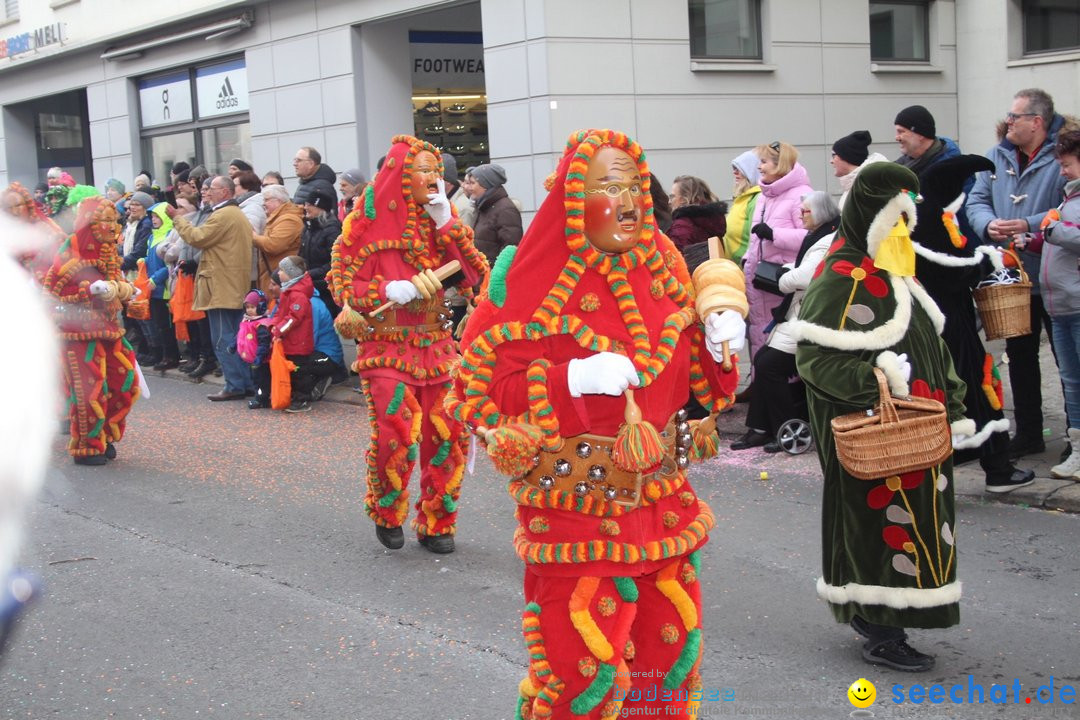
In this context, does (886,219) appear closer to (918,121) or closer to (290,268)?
(918,121)

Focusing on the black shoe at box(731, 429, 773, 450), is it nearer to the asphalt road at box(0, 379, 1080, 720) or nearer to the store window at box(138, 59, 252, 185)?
the asphalt road at box(0, 379, 1080, 720)

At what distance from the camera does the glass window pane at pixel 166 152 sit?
62.5 ft

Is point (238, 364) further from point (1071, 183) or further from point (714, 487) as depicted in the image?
point (1071, 183)

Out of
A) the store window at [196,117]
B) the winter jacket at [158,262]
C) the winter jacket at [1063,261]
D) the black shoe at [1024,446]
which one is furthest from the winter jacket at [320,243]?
the winter jacket at [1063,261]

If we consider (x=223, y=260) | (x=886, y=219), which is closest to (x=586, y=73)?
(x=223, y=260)

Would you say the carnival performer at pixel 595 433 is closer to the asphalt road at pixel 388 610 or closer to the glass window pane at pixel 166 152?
the asphalt road at pixel 388 610

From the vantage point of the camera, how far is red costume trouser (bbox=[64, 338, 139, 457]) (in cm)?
913

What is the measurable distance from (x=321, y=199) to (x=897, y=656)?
8395mm

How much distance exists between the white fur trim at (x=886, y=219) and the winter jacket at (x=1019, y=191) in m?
3.13

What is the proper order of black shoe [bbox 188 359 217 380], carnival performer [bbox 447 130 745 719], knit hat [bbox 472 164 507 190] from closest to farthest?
1. carnival performer [bbox 447 130 745 719]
2. knit hat [bbox 472 164 507 190]
3. black shoe [bbox 188 359 217 380]

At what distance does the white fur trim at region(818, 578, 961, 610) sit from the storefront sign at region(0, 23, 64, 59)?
64.8 feet

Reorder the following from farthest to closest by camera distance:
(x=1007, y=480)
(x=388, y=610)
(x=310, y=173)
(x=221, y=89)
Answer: (x=221, y=89), (x=310, y=173), (x=1007, y=480), (x=388, y=610)

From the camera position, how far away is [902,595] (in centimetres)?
460

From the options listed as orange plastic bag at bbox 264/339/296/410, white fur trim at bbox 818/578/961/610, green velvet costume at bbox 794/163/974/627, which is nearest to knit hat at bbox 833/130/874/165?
green velvet costume at bbox 794/163/974/627
